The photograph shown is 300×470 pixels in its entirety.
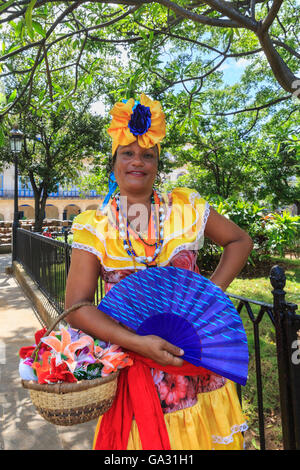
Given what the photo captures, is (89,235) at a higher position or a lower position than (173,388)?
higher

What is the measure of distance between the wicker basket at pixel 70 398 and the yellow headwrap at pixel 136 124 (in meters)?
1.04

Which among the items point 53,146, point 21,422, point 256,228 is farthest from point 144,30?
point 53,146

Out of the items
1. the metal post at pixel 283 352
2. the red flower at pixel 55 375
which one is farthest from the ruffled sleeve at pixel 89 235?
the metal post at pixel 283 352

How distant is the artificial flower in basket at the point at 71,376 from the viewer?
127 cm

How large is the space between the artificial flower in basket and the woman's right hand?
9cm

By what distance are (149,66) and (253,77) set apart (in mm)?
10633

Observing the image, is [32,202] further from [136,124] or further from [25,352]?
[25,352]

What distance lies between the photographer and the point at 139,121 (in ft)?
5.55

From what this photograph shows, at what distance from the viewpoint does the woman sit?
1.47 m

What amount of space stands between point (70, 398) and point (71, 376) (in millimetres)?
71

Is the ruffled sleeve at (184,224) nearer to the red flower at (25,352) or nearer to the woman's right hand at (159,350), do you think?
the woman's right hand at (159,350)

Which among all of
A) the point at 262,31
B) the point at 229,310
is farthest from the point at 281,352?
the point at 262,31

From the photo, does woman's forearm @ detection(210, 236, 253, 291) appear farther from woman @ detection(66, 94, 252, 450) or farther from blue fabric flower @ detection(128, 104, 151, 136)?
blue fabric flower @ detection(128, 104, 151, 136)

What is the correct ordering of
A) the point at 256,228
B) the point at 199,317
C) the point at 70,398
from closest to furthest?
the point at 70,398 < the point at 199,317 < the point at 256,228
